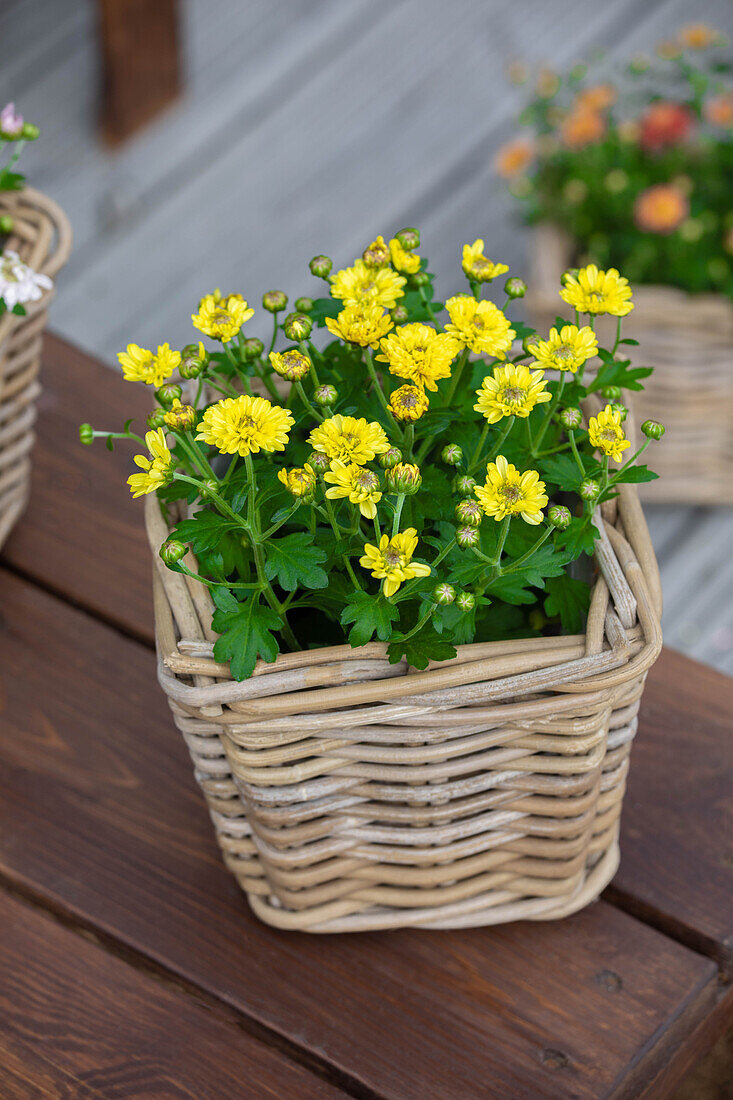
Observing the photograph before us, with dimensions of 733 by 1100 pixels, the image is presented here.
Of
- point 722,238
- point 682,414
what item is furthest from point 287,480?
point 722,238

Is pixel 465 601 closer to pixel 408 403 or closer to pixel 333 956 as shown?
pixel 408 403

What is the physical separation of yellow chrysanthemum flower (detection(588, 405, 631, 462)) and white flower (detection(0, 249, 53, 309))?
1.47 feet

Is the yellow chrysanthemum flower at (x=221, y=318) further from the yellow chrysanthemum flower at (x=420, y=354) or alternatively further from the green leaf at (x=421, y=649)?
the green leaf at (x=421, y=649)

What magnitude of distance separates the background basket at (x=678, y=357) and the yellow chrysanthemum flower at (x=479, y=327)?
94 centimetres

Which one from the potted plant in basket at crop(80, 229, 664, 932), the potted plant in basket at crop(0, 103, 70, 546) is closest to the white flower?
the potted plant in basket at crop(0, 103, 70, 546)

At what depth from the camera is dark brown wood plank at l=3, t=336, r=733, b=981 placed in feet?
2.69

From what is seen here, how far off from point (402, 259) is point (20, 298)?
31 centimetres

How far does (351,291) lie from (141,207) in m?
1.85

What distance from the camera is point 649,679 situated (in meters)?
0.94

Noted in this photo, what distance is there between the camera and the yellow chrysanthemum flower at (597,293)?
2.19 ft

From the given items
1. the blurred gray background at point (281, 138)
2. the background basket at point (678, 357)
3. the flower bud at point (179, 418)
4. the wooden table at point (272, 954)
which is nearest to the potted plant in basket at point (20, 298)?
the wooden table at point (272, 954)

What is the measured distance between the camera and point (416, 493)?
2.18 ft

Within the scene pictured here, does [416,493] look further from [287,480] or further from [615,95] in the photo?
[615,95]

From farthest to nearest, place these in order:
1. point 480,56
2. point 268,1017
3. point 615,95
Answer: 1. point 480,56
2. point 615,95
3. point 268,1017
